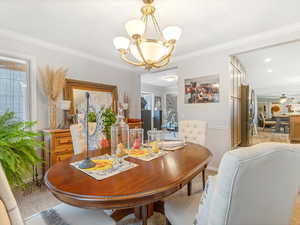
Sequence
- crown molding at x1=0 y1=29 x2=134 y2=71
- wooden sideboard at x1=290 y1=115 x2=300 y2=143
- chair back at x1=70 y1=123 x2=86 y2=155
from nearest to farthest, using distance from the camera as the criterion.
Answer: chair back at x1=70 y1=123 x2=86 y2=155, crown molding at x1=0 y1=29 x2=134 y2=71, wooden sideboard at x1=290 y1=115 x2=300 y2=143

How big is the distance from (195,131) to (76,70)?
2755mm

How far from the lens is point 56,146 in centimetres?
260

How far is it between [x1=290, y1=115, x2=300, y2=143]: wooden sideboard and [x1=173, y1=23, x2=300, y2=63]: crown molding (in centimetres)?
444

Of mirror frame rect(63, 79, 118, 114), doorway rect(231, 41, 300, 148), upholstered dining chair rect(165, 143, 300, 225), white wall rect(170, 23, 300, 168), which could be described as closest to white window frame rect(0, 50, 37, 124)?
mirror frame rect(63, 79, 118, 114)

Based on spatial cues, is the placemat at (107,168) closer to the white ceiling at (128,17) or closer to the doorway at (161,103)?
the white ceiling at (128,17)

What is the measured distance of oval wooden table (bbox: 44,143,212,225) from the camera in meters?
0.84

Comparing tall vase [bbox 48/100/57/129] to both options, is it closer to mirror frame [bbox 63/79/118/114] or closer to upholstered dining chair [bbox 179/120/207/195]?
mirror frame [bbox 63/79/118/114]

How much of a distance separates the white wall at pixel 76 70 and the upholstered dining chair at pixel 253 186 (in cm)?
319

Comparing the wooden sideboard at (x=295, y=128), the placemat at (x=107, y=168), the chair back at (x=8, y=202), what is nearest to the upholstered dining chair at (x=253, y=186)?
the placemat at (x=107, y=168)

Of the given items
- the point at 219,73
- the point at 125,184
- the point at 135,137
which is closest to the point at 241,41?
the point at 219,73

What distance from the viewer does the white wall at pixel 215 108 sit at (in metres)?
3.10

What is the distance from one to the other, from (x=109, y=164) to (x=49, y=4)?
6.52ft

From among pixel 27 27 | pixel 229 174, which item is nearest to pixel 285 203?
pixel 229 174

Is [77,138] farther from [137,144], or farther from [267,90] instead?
[267,90]
